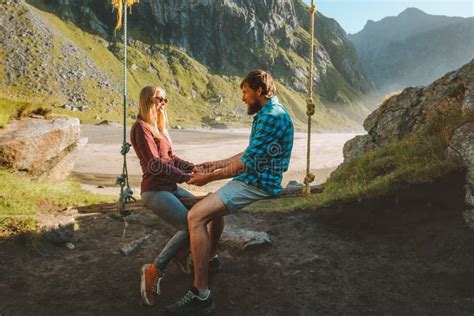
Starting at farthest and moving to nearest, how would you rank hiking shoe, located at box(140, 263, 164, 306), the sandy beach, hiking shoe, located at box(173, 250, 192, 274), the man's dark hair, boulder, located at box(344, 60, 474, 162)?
the sandy beach < boulder, located at box(344, 60, 474, 162) < hiking shoe, located at box(173, 250, 192, 274) < hiking shoe, located at box(140, 263, 164, 306) < the man's dark hair

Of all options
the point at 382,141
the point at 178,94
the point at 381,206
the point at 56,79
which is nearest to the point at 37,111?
the point at 381,206

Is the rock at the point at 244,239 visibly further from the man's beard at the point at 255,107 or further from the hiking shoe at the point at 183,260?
the man's beard at the point at 255,107

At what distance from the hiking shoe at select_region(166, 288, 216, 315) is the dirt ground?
28 centimetres

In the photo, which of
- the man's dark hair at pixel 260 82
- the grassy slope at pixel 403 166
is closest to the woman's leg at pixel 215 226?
the man's dark hair at pixel 260 82

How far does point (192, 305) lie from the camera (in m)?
4.72

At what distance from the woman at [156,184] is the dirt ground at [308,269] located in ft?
1.44

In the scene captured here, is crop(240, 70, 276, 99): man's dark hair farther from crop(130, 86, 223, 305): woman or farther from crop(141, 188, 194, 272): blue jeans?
crop(141, 188, 194, 272): blue jeans

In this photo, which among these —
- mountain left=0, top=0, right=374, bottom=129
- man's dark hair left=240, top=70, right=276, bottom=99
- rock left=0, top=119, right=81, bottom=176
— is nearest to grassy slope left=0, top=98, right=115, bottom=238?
rock left=0, top=119, right=81, bottom=176

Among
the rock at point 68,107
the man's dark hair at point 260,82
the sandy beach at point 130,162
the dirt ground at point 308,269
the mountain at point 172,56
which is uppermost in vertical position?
the mountain at point 172,56

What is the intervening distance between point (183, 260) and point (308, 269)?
1949 millimetres

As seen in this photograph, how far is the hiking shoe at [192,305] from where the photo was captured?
4.71 meters

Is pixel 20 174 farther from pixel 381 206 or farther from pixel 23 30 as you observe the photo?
pixel 23 30

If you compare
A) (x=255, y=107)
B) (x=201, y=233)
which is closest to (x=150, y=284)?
(x=201, y=233)

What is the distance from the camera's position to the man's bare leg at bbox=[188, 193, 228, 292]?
474 centimetres
